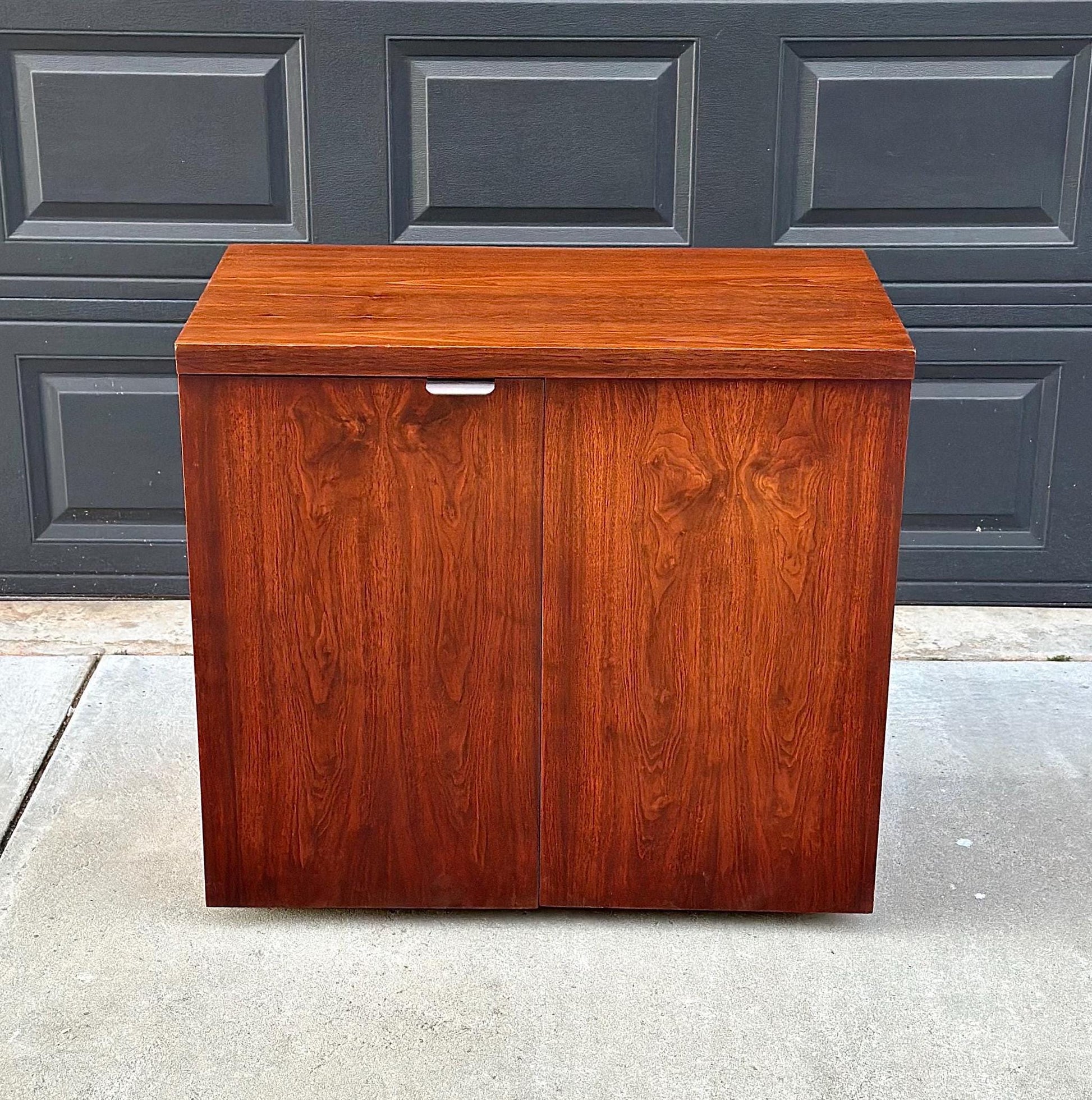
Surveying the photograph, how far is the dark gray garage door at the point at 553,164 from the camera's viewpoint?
331cm

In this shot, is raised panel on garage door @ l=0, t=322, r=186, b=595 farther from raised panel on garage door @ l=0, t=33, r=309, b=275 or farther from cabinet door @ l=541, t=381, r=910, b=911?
cabinet door @ l=541, t=381, r=910, b=911

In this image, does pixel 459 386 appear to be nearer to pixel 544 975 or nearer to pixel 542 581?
pixel 542 581

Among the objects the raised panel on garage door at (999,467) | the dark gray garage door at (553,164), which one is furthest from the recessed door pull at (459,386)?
the raised panel on garage door at (999,467)

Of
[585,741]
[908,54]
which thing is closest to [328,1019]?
[585,741]

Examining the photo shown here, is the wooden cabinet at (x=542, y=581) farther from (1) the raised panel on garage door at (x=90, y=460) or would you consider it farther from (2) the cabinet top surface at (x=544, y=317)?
(1) the raised panel on garage door at (x=90, y=460)

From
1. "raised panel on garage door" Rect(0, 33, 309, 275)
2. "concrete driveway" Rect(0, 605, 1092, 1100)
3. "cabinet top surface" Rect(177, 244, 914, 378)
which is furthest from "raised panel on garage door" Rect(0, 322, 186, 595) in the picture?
"cabinet top surface" Rect(177, 244, 914, 378)

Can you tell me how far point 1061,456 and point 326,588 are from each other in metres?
2.14

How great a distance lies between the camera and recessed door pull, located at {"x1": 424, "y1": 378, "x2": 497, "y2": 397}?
2055 millimetres

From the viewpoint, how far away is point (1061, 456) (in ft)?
11.7

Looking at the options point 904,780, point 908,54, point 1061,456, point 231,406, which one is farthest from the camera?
point 1061,456

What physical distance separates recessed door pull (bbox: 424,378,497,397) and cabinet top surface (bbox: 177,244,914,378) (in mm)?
14

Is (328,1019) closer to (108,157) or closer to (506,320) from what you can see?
(506,320)

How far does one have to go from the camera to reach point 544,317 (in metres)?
2.15

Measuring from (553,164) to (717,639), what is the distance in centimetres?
160
